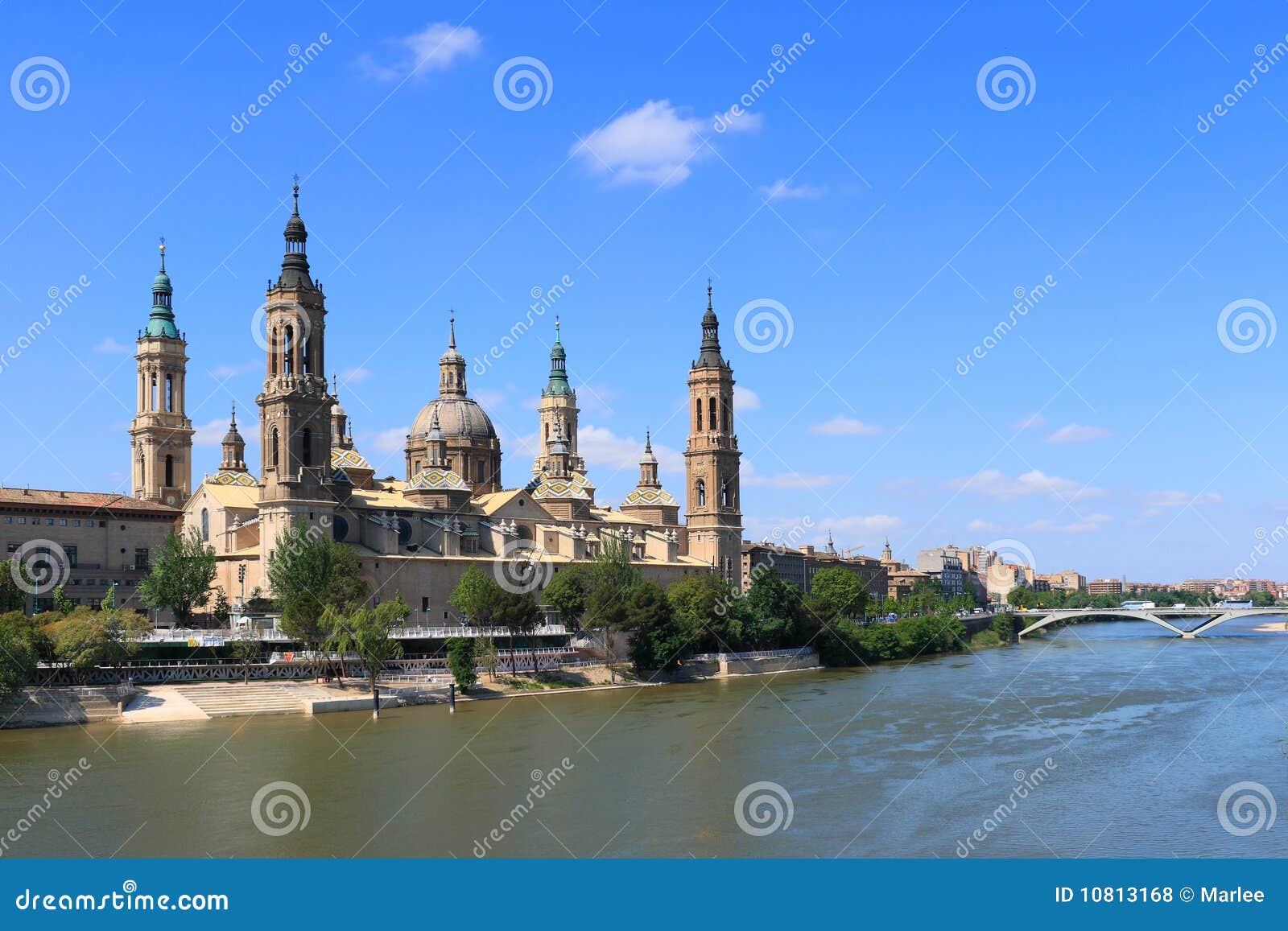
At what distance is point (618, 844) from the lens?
77.9 feet

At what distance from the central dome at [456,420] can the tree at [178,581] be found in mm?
23448

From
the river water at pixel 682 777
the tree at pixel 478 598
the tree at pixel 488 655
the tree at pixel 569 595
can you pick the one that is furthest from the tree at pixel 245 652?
the tree at pixel 569 595

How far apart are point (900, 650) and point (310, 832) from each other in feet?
171

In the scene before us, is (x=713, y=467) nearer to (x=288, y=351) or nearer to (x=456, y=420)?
(x=456, y=420)

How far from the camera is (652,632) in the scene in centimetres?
5494

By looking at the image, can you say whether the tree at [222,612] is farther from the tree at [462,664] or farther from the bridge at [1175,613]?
the bridge at [1175,613]

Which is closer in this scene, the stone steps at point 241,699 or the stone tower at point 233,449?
the stone steps at point 241,699

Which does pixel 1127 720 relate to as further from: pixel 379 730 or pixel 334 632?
pixel 334 632

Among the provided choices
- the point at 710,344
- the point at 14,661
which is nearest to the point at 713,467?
the point at 710,344

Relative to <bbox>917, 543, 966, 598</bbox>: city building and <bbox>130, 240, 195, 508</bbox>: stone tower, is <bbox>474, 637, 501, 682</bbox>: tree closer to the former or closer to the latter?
<bbox>130, 240, 195, 508</bbox>: stone tower

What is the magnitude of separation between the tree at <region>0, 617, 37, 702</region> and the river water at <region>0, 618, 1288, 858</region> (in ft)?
6.01

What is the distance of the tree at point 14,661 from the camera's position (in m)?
37.5

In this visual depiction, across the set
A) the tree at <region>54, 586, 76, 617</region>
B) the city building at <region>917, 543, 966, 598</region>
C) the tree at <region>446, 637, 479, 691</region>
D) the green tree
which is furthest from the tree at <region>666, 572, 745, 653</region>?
the city building at <region>917, 543, 966, 598</region>

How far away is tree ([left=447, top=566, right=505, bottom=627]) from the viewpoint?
52.2 metres
